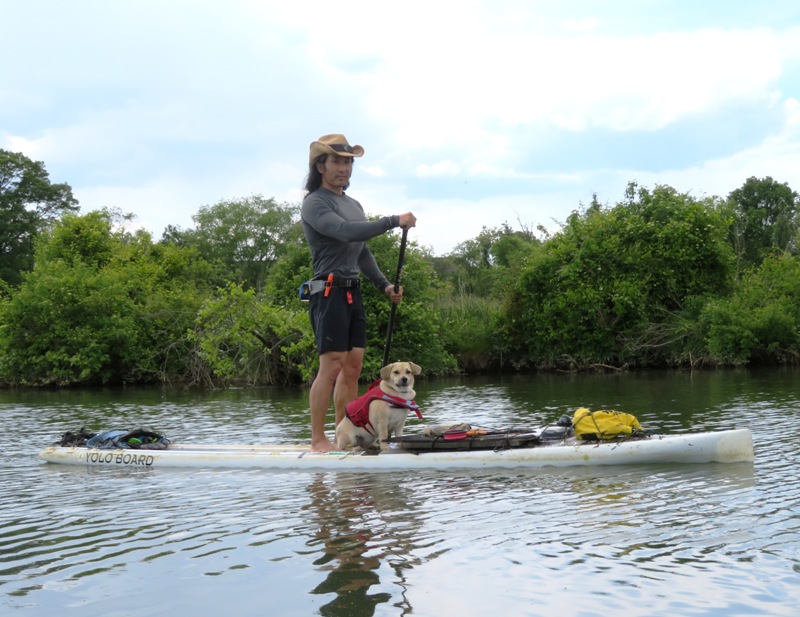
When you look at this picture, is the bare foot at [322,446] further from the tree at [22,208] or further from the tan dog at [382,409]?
the tree at [22,208]

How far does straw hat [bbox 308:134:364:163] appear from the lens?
7.87m

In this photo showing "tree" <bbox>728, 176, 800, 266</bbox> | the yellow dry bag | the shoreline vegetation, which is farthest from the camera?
"tree" <bbox>728, 176, 800, 266</bbox>

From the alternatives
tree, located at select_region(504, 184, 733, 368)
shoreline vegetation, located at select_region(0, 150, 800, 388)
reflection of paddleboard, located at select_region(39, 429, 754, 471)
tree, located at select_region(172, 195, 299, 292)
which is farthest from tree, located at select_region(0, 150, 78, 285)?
reflection of paddleboard, located at select_region(39, 429, 754, 471)

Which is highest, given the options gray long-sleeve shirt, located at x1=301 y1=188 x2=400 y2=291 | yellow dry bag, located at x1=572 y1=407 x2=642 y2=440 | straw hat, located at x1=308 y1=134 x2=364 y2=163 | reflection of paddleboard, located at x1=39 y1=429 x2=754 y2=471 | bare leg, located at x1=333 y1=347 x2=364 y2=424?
straw hat, located at x1=308 y1=134 x2=364 y2=163

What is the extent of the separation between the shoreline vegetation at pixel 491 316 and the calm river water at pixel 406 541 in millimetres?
19209

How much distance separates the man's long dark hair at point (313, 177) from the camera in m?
8.00

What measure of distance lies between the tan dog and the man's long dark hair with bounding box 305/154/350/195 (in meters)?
1.83

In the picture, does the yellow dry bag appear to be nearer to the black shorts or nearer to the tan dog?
the tan dog

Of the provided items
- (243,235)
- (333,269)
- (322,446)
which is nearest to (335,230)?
(333,269)

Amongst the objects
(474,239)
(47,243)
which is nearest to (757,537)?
(47,243)

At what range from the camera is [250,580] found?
164 inches

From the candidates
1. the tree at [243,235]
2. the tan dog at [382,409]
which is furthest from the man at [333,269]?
the tree at [243,235]

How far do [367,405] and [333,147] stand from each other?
239 centimetres

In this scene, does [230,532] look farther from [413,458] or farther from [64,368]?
[64,368]
